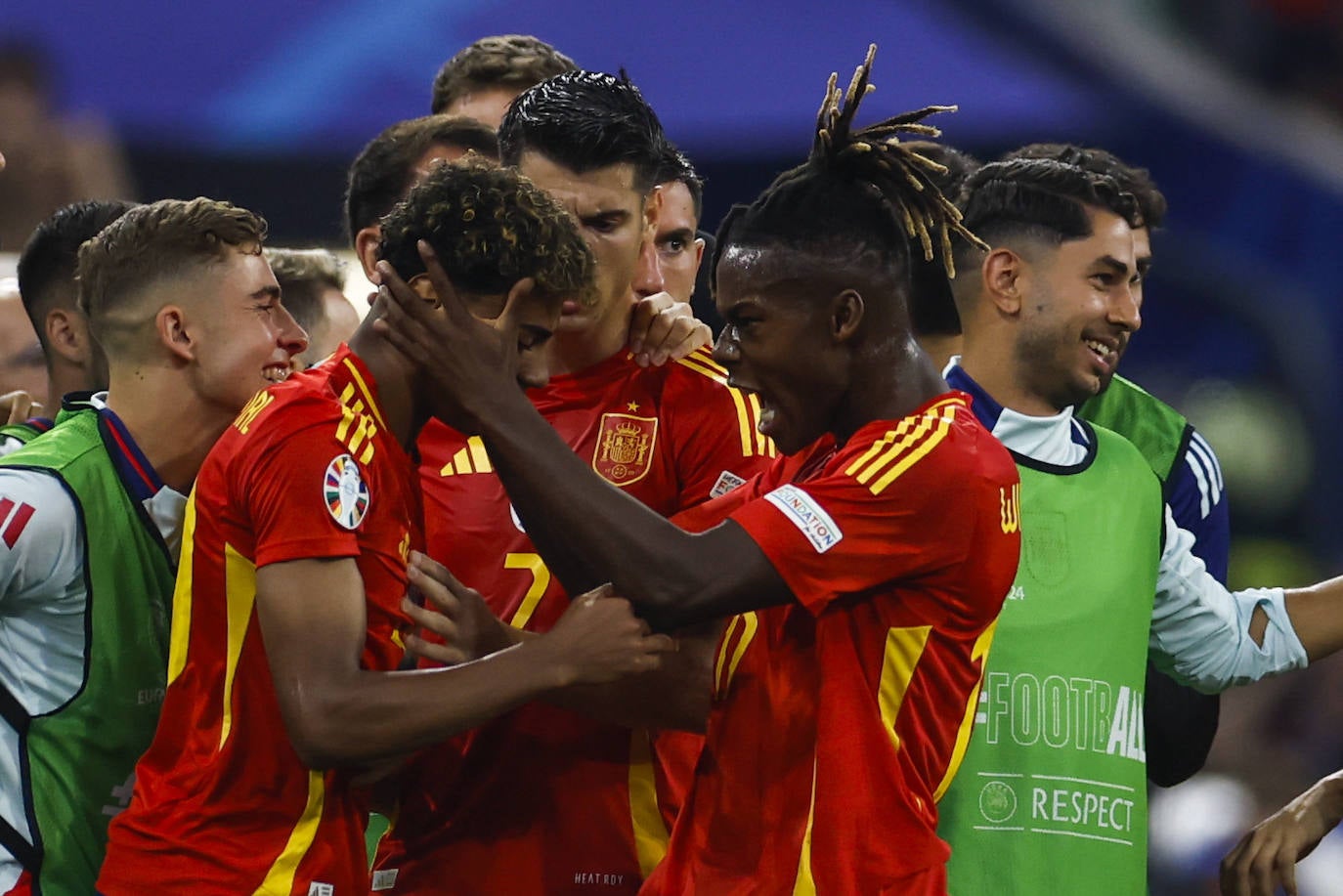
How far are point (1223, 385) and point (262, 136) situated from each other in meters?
5.57

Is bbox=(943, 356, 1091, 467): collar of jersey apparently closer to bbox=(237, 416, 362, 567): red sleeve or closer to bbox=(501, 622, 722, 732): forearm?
bbox=(501, 622, 722, 732): forearm

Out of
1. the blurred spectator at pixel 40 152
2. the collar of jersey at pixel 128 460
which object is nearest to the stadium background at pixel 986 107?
the blurred spectator at pixel 40 152

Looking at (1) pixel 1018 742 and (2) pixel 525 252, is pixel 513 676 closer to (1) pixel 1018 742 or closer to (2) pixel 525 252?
(2) pixel 525 252

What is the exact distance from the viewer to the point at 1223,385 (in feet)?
34.6

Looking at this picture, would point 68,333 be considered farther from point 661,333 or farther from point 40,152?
point 40,152

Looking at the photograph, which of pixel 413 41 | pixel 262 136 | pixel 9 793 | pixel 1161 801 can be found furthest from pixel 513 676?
pixel 413 41

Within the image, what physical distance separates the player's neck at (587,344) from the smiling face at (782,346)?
0.66m

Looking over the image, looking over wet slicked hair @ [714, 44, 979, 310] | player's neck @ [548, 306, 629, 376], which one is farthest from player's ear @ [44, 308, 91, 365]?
wet slicked hair @ [714, 44, 979, 310]

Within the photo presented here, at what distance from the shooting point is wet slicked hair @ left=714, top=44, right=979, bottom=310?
313cm

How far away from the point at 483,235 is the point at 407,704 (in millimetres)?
803

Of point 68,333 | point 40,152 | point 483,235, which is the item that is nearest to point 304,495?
point 483,235

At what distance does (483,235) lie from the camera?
10.3 feet

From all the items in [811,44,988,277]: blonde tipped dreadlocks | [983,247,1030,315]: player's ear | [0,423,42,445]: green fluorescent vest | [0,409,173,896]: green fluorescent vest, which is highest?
[811,44,988,277]: blonde tipped dreadlocks

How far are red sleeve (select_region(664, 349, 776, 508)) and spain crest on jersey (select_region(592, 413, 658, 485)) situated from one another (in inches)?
2.1
